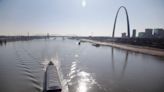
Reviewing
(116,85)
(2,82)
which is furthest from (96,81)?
(2,82)

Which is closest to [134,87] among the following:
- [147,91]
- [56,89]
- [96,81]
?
[147,91]

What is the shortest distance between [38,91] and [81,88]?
531 centimetres

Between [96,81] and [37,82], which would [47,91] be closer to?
[37,82]

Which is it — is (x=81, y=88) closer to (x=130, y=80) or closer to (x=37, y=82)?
(x=37, y=82)

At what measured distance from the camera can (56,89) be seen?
55.6ft

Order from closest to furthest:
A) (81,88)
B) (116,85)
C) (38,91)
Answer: (38,91) < (81,88) < (116,85)

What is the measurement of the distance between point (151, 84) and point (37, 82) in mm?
16095

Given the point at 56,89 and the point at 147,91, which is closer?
the point at 56,89

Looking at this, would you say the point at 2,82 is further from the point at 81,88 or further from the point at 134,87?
the point at 134,87

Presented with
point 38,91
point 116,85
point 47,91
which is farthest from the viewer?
point 116,85

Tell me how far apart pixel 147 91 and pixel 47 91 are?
12.1 meters

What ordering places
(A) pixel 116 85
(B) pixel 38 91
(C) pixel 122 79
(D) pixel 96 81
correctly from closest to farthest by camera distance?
(B) pixel 38 91 < (A) pixel 116 85 < (D) pixel 96 81 < (C) pixel 122 79

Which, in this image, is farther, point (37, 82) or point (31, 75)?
point (31, 75)

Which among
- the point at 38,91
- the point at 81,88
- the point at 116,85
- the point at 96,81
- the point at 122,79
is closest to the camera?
the point at 38,91
